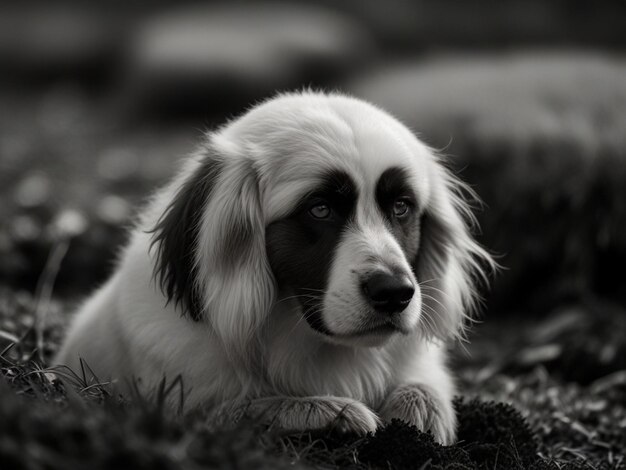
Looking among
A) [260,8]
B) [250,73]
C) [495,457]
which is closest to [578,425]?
[495,457]

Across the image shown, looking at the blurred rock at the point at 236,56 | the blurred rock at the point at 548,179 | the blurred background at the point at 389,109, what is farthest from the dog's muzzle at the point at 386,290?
the blurred rock at the point at 236,56

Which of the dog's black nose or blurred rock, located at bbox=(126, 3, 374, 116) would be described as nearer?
the dog's black nose

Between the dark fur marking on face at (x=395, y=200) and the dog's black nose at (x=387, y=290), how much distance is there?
41 centimetres

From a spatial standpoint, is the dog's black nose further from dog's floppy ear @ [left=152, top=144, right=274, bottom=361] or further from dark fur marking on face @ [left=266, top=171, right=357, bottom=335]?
dog's floppy ear @ [left=152, top=144, right=274, bottom=361]

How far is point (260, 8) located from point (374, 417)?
449 inches

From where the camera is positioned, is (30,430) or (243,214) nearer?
(30,430)

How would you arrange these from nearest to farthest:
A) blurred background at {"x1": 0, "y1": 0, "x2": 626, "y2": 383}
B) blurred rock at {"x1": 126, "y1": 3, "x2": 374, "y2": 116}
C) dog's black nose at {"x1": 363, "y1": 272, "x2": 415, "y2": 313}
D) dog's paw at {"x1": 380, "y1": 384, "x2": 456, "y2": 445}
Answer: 1. dog's black nose at {"x1": 363, "y1": 272, "x2": 415, "y2": 313}
2. dog's paw at {"x1": 380, "y1": 384, "x2": 456, "y2": 445}
3. blurred background at {"x1": 0, "y1": 0, "x2": 626, "y2": 383}
4. blurred rock at {"x1": 126, "y1": 3, "x2": 374, "y2": 116}

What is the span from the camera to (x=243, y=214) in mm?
3545

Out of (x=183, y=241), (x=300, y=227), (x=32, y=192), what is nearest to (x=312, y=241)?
(x=300, y=227)

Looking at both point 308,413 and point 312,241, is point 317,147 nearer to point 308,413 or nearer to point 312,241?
point 312,241

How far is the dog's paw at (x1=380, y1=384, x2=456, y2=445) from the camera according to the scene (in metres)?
3.57

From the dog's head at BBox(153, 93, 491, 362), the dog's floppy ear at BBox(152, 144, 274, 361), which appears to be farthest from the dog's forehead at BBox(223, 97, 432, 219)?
the dog's floppy ear at BBox(152, 144, 274, 361)

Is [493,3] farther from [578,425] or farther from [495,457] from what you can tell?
[495,457]

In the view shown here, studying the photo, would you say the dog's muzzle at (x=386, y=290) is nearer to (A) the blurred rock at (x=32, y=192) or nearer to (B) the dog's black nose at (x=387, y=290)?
(B) the dog's black nose at (x=387, y=290)
